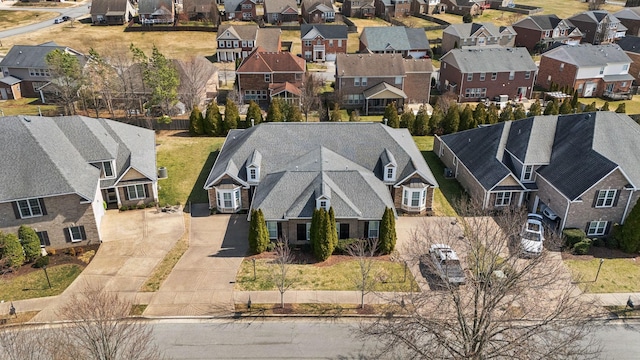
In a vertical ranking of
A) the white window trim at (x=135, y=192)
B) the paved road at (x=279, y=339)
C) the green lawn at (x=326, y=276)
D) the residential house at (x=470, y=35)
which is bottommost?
the paved road at (x=279, y=339)

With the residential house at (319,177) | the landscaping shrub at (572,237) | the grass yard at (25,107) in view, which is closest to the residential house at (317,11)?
the grass yard at (25,107)

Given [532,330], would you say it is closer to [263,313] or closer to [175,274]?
[263,313]

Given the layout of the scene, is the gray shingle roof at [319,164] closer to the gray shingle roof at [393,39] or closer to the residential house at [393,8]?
the gray shingle roof at [393,39]

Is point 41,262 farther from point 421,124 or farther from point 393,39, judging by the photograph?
point 393,39

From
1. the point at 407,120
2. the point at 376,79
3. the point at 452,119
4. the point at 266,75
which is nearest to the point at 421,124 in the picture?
the point at 407,120

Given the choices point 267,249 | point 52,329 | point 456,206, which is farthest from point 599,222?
point 52,329
